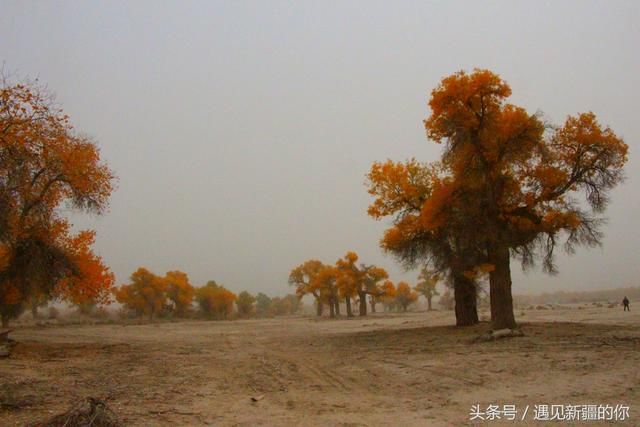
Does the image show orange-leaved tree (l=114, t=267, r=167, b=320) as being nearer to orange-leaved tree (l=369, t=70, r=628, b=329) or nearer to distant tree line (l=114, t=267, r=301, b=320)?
distant tree line (l=114, t=267, r=301, b=320)

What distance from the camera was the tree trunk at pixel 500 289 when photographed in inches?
701

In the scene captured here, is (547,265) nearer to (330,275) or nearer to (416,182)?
(416,182)

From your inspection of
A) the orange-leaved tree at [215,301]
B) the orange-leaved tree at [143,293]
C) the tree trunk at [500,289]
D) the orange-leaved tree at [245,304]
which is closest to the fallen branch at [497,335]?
the tree trunk at [500,289]

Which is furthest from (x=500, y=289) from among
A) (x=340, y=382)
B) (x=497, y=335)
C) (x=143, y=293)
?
(x=143, y=293)

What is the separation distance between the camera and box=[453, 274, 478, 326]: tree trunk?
23.2 metres

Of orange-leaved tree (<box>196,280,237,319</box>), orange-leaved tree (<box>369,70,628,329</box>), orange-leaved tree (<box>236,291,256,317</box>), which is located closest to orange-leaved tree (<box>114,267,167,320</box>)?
Answer: orange-leaved tree (<box>196,280,237,319</box>)

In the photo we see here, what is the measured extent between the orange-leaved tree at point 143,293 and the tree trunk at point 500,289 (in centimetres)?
5962

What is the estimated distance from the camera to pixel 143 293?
68250 millimetres

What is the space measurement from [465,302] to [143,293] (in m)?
56.6

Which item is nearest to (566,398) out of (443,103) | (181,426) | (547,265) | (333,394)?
(333,394)

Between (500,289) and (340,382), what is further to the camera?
(500,289)

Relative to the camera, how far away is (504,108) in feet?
60.7

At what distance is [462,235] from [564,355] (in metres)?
7.71

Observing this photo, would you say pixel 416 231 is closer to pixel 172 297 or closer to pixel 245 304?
pixel 172 297
